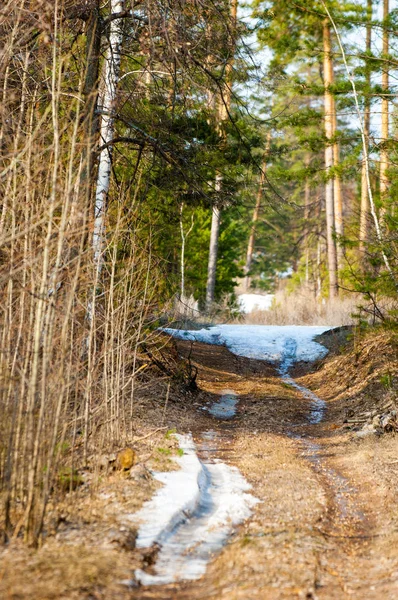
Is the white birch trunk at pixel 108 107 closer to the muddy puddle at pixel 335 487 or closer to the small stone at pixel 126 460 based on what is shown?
the small stone at pixel 126 460

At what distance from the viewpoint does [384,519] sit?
17.7 ft

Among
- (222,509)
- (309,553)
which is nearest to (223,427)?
(222,509)

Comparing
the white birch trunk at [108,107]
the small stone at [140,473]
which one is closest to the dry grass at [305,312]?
the white birch trunk at [108,107]

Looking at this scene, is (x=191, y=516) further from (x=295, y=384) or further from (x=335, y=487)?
(x=295, y=384)

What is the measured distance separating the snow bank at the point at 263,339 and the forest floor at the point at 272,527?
6764 millimetres

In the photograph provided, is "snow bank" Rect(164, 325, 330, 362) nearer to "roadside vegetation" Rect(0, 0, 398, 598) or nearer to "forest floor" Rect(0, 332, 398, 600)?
"roadside vegetation" Rect(0, 0, 398, 598)

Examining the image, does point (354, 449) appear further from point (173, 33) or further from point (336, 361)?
point (336, 361)

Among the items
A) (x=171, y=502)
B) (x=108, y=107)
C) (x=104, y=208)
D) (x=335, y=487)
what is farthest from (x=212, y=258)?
(x=171, y=502)

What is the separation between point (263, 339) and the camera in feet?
59.9

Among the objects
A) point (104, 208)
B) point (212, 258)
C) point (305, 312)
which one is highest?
point (212, 258)

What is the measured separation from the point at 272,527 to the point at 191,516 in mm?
609

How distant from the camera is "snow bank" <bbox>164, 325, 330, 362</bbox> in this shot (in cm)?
1705

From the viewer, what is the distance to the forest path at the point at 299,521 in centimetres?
384

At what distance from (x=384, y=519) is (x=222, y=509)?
127 centimetres
